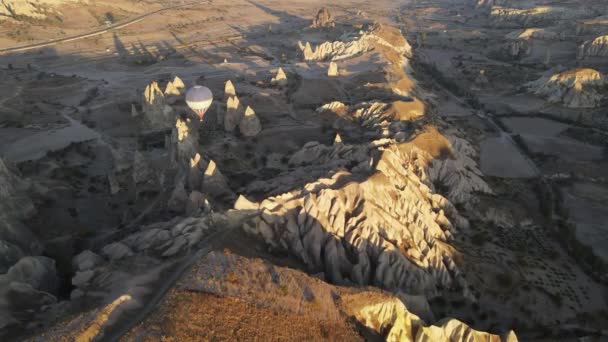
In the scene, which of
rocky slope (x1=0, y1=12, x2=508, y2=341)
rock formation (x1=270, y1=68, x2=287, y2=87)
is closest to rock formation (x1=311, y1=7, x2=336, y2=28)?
rock formation (x1=270, y1=68, x2=287, y2=87)

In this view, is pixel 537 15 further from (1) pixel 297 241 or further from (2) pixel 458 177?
(1) pixel 297 241

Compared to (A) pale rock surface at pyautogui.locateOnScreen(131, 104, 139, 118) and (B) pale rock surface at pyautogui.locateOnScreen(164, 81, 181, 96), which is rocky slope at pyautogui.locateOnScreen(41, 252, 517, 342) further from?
(B) pale rock surface at pyautogui.locateOnScreen(164, 81, 181, 96)

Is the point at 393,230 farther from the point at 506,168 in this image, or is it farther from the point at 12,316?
the point at 506,168

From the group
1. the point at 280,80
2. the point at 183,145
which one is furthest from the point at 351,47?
the point at 183,145

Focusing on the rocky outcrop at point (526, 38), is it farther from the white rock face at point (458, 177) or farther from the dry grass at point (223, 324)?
the dry grass at point (223, 324)

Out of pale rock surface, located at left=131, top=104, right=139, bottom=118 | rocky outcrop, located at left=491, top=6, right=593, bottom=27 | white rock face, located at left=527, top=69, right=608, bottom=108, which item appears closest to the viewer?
pale rock surface, located at left=131, top=104, right=139, bottom=118
